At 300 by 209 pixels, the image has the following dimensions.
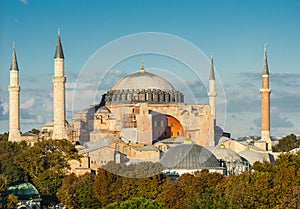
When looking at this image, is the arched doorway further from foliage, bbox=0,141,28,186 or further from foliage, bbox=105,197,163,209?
foliage, bbox=105,197,163,209

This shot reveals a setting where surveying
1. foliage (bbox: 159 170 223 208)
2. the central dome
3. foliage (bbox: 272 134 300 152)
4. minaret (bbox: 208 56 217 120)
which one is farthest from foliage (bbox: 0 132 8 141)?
foliage (bbox: 159 170 223 208)

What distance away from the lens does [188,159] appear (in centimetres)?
4297

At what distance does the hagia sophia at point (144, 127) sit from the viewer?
46969mm

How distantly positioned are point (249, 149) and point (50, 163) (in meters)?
12.6

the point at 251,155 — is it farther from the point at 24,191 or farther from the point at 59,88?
the point at 24,191

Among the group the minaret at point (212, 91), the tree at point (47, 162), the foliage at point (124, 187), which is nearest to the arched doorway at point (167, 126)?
the minaret at point (212, 91)

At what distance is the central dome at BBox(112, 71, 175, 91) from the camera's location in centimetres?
5634

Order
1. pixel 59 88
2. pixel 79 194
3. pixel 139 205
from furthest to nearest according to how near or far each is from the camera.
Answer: pixel 59 88, pixel 79 194, pixel 139 205

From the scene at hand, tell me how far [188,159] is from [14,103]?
1412 cm

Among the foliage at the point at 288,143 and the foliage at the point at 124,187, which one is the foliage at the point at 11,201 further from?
the foliage at the point at 288,143

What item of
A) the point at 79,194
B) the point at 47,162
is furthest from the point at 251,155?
the point at 79,194

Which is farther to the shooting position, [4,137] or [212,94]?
[4,137]

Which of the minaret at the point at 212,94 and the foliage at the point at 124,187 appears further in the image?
the minaret at the point at 212,94

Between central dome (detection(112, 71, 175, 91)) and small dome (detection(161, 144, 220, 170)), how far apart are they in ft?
40.9
